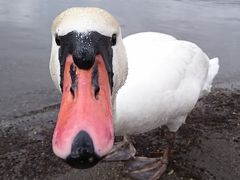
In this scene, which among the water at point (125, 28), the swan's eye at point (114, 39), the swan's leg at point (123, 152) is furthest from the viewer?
the water at point (125, 28)

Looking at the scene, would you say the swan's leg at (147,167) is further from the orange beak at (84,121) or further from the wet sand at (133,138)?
the orange beak at (84,121)

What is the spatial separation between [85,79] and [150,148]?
2690mm

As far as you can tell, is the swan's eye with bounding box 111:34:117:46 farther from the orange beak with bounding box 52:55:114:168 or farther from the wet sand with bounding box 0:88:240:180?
the wet sand with bounding box 0:88:240:180

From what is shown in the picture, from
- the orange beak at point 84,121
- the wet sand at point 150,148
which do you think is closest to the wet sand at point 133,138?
the wet sand at point 150,148

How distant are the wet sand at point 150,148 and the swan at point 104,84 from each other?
43cm

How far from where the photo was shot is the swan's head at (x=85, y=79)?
2121 millimetres

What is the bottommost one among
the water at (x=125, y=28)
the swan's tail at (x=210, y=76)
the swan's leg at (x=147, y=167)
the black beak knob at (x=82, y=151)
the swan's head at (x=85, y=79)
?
the water at (x=125, y=28)

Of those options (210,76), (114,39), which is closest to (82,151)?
(114,39)

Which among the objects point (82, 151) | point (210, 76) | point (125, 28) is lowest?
point (125, 28)

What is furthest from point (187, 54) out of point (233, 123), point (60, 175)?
point (60, 175)

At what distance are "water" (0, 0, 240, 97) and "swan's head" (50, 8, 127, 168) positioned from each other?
333 cm

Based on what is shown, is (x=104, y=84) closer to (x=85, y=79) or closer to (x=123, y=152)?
(x=85, y=79)

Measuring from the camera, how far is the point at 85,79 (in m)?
2.41

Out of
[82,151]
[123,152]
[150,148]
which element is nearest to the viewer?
[82,151]
